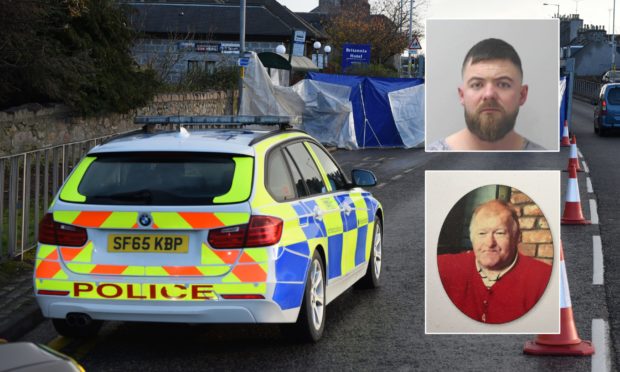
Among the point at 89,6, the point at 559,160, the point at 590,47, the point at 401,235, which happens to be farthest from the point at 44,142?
the point at 590,47

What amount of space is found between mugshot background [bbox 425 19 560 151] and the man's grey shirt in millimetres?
22

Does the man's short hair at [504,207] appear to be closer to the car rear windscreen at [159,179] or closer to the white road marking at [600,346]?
the white road marking at [600,346]

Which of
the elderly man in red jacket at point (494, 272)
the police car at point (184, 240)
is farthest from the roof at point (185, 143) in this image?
the elderly man in red jacket at point (494, 272)

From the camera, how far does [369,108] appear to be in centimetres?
3478

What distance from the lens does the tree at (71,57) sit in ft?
59.0

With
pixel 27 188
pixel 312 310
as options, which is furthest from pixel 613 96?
pixel 312 310

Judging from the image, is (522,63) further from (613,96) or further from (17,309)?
(613,96)

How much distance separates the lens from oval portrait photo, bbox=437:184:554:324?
5.16 m

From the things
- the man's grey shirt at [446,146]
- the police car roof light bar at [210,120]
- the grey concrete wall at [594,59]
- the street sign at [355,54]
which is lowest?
the police car roof light bar at [210,120]

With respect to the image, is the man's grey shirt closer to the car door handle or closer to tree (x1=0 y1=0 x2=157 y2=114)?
the car door handle

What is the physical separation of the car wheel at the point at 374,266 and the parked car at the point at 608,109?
31.0 m

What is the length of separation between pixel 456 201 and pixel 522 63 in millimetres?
1192

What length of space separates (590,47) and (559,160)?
10574 centimetres

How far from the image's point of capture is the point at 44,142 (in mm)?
20375
